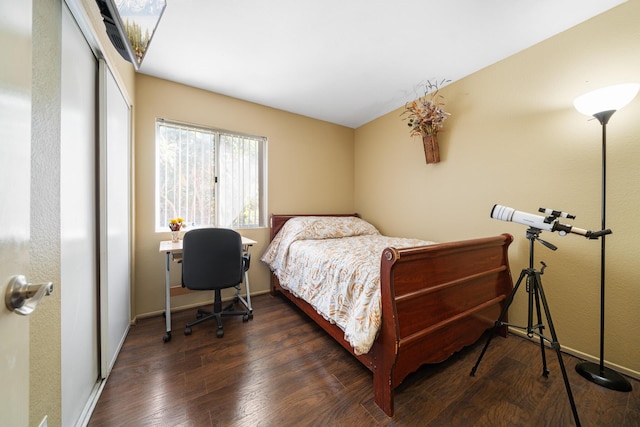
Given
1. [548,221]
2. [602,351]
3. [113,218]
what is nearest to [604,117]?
[548,221]

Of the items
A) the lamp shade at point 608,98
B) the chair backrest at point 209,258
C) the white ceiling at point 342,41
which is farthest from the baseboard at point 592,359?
the chair backrest at point 209,258

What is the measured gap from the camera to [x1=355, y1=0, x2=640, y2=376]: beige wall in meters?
1.61

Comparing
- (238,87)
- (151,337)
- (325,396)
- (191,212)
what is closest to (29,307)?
(325,396)

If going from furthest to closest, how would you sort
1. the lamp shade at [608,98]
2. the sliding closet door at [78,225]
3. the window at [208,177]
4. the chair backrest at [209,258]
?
1. the window at [208,177]
2. the chair backrest at [209,258]
3. the lamp shade at [608,98]
4. the sliding closet door at [78,225]

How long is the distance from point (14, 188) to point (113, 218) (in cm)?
139

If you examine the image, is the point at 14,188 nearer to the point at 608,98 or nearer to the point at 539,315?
the point at 539,315

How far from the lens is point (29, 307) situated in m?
0.52

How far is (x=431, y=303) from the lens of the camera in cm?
150

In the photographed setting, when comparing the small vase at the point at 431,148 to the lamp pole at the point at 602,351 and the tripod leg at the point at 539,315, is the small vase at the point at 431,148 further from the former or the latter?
the tripod leg at the point at 539,315

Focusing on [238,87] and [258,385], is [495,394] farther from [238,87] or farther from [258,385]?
[238,87]

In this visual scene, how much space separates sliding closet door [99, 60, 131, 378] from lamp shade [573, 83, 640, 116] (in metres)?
3.13

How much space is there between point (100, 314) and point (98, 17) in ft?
5.93

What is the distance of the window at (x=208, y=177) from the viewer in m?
2.55

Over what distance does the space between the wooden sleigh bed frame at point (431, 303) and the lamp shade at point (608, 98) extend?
3.36 ft
